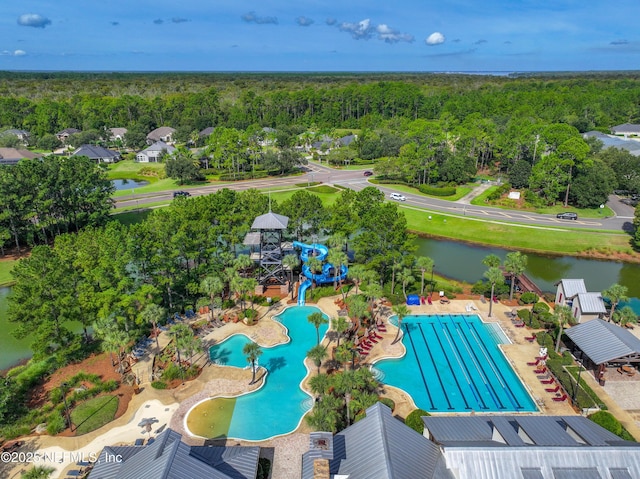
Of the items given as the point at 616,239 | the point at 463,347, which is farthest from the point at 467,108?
the point at 463,347

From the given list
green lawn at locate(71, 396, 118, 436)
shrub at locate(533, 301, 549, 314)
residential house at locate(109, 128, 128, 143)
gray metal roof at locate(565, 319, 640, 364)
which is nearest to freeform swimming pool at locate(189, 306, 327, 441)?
green lawn at locate(71, 396, 118, 436)

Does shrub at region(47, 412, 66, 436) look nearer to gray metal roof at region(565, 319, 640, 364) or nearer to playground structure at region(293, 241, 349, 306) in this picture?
playground structure at region(293, 241, 349, 306)

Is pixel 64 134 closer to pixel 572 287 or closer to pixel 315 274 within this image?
pixel 315 274

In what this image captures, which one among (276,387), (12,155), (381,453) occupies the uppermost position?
(12,155)

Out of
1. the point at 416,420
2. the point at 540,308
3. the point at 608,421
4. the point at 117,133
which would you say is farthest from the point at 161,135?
the point at 608,421

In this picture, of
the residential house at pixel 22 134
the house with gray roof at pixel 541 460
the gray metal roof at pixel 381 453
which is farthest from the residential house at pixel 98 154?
the house with gray roof at pixel 541 460

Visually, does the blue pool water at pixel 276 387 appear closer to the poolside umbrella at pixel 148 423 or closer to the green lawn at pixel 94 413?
the poolside umbrella at pixel 148 423

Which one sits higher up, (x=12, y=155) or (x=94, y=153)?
(x=12, y=155)
